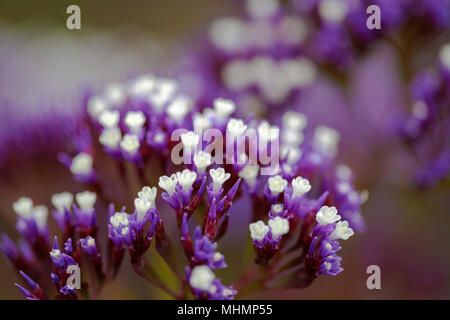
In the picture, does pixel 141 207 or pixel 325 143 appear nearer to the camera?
pixel 141 207

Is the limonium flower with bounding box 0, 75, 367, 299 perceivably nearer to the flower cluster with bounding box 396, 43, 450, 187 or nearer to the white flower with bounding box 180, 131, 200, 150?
the white flower with bounding box 180, 131, 200, 150

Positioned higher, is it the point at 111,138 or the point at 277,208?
the point at 111,138

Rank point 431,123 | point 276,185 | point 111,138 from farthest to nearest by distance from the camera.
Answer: point 431,123 → point 111,138 → point 276,185

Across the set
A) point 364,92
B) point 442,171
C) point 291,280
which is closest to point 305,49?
point 364,92

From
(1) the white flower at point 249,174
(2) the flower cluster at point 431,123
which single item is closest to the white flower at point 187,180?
(1) the white flower at point 249,174

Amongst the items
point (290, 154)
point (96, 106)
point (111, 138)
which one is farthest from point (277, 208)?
point (96, 106)

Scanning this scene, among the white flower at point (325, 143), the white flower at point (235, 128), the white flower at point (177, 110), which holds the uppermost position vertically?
the white flower at point (177, 110)

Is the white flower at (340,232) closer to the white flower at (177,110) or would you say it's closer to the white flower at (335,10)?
the white flower at (177,110)

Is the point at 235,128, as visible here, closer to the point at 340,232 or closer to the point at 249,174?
the point at 249,174
